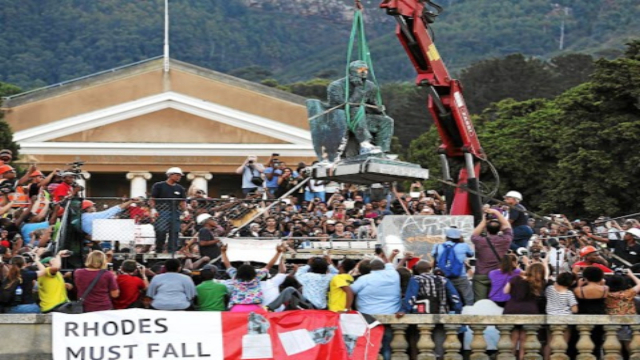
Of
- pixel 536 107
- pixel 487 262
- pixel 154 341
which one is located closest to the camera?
pixel 154 341

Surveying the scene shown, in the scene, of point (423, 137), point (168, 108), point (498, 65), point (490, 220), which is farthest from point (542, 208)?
point (498, 65)

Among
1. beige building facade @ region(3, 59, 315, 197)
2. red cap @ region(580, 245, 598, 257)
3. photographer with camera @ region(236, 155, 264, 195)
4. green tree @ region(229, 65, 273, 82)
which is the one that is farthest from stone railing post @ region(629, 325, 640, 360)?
green tree @ region(229, 65, 273, 82)

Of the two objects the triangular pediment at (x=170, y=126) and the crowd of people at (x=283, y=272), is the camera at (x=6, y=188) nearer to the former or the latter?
the crowd of people at (x=283, y=272)

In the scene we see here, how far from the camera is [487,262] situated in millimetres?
22844

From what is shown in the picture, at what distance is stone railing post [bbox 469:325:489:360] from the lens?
21.7 metres

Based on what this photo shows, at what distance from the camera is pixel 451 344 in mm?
21609

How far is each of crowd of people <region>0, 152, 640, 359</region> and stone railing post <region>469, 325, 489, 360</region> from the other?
39 centimetres

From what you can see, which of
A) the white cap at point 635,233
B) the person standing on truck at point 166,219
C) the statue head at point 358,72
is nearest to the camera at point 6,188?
the person standing on truck at point 166,219

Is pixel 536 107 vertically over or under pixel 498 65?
under

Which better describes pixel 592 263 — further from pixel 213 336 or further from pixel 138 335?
pixel 138 335

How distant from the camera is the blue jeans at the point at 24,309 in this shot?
840 inches

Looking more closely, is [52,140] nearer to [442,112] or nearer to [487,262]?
[442,112]

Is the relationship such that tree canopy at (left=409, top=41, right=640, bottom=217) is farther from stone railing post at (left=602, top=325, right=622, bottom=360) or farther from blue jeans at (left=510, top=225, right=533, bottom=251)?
stone railing post at (left=602, top=325, right=622, bottom=360)

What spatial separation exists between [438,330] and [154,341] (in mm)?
3688
